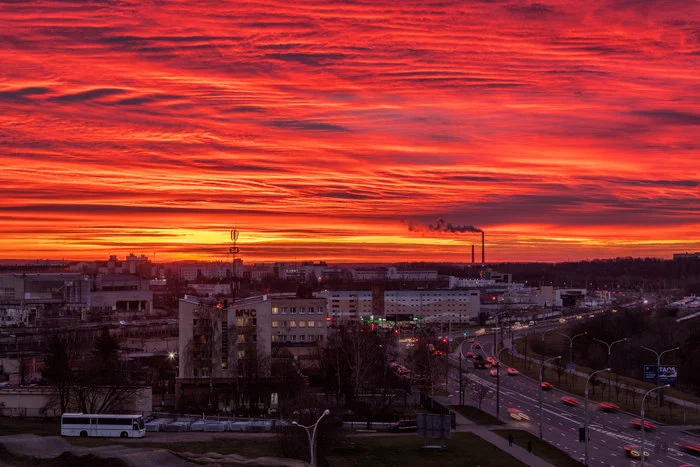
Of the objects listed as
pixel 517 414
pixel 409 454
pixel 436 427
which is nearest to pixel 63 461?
pixel 409 454

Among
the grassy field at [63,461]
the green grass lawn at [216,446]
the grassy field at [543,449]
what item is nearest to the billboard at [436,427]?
the grassy field at [543,449]

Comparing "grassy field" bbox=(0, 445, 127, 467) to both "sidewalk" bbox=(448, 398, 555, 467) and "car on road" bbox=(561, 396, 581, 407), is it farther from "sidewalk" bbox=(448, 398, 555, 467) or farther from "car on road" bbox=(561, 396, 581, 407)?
"car on road" bbox=(561, 396, 581, 407)

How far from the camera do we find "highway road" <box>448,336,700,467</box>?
49969 millimetres

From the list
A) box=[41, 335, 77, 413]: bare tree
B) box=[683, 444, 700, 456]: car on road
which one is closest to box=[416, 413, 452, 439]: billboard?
box=[683, 444, 700, 456]: car on road

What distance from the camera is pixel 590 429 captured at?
61156 millimetres

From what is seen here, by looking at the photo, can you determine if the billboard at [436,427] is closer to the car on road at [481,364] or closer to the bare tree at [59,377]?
the bare tree at [59,377]

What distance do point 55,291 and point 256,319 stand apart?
134 meters

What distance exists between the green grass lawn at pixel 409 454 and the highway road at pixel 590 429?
521 centimetres

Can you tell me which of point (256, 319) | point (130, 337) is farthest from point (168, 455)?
point (130, 337)

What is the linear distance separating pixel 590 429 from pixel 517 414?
25.5ft

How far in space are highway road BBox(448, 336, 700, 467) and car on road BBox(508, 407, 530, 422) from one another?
437mm

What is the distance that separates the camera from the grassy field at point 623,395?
6707 cm

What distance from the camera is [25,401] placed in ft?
198

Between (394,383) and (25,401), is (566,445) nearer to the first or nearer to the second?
(394,383)
